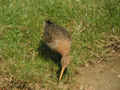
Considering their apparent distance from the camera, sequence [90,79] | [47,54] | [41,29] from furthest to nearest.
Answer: [41,29]
[47,54]
[90,79]

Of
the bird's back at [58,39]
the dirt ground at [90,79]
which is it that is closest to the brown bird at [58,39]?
the bird's back at [58,39]

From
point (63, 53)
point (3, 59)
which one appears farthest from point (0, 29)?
point (63, 53)

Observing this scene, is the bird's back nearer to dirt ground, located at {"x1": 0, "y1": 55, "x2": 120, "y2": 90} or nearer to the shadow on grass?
the shadow on grass

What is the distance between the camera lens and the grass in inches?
247

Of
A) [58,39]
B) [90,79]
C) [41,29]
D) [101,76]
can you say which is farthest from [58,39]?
[101,76]

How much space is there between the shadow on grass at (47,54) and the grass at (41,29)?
0.22ft

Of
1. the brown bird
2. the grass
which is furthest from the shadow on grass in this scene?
the brown bird

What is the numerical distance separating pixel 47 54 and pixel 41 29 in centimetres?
72

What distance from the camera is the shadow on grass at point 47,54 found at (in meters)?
6.61

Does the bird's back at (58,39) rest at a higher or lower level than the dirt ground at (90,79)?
higher

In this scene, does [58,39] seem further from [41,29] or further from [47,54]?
[41,29]

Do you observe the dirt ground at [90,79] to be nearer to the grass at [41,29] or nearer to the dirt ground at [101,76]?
the dirt ground at [101,76]

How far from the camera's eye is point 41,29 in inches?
283

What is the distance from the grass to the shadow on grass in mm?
66
